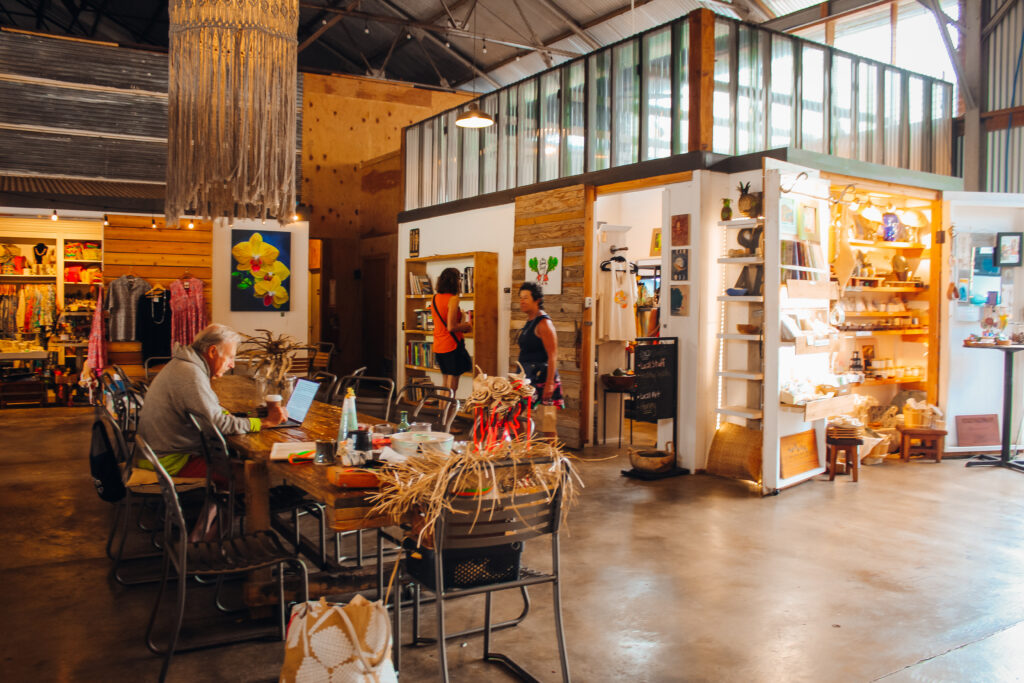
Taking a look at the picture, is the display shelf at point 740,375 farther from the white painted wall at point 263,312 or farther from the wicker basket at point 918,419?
the white painted wall at point 263,312

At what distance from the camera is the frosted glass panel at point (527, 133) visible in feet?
28.1

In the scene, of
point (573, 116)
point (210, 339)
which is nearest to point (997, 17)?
point (573, 116)

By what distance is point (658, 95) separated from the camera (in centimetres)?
706

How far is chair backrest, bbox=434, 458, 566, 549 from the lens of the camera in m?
2.53

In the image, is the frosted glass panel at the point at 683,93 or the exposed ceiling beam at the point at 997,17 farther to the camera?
the exposed ceiling beam at the point at 997,17

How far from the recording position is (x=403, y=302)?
35.3 ft

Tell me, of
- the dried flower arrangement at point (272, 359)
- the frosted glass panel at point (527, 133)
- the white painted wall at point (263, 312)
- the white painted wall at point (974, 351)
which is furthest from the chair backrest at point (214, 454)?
the white painted wall at point (263, 312)

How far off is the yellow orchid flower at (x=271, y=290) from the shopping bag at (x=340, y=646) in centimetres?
933

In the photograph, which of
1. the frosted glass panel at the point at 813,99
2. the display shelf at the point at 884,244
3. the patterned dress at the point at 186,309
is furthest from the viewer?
the patterned dress at the point at 186,309

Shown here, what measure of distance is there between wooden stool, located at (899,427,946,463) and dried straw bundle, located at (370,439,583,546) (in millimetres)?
5804

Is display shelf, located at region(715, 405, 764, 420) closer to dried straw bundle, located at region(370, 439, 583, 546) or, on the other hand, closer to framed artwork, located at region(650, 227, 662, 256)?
framed artwork, located at region(650, 227, 662, 256)

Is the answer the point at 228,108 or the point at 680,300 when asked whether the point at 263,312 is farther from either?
the point at 228,108

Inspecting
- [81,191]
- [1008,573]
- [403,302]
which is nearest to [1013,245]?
[1008,573]

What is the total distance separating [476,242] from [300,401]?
17.6ft
